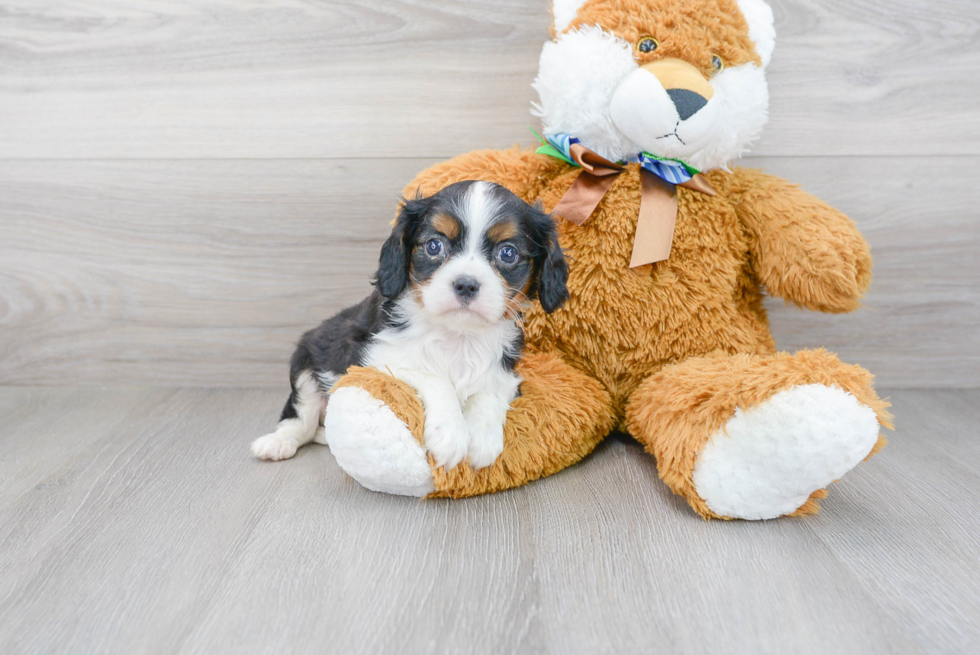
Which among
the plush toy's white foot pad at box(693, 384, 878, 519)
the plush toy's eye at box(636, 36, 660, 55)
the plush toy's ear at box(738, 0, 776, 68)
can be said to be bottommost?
the plush toy's white foot pad at box(693, 384, 878, 519)

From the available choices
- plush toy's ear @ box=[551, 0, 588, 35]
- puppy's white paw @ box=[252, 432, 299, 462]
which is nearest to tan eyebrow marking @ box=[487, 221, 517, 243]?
plush toy's ear @ box=[551, 0, 588, 35]

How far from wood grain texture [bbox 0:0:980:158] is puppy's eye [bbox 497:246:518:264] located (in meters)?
0.80

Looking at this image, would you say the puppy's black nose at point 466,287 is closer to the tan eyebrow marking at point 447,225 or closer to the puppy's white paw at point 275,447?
the tan eyebrow marking at point 447,225

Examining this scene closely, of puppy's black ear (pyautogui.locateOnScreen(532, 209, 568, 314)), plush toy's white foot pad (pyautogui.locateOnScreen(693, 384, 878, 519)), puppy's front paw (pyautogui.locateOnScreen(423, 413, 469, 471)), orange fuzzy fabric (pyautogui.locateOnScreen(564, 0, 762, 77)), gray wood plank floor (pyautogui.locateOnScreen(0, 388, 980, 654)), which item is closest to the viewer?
gray wood plank floor (pyautogui.locateOnScreen(0, 388, 980, 654))

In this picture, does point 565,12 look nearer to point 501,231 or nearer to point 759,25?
point 759,25

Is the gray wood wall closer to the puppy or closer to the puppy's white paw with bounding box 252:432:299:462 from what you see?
the puppy's white paw with bounding box 252:432:299:462

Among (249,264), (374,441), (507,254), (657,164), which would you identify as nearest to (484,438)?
(374,441)

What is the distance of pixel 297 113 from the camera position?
2152 mm

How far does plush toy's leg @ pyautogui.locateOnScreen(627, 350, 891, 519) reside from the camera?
1307 mm

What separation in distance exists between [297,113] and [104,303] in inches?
34.4

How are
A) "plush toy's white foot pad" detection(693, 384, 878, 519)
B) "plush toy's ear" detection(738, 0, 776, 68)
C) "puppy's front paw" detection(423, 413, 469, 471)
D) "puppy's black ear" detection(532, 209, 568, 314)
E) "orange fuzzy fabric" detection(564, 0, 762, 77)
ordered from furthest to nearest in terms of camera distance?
"plush toy's ear" detection(738, 0, 776, 68) < "orange fuzzy fabric" detection(564, 0, 762, 77) < "puppy's black ear" detection(532, 209, 568, 314) < "puppy's front paw" detection(423, 413, 469, 471) < "plush toy's white foot pad" detection(693, 384, 878, 519)

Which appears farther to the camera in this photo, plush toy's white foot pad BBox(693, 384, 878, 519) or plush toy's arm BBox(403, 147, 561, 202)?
plush toy's arm BBox(403, 147, 561, 202)

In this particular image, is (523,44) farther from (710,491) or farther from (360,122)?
(710,491)

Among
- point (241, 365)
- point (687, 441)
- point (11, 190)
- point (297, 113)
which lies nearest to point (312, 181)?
point (297, 113)
